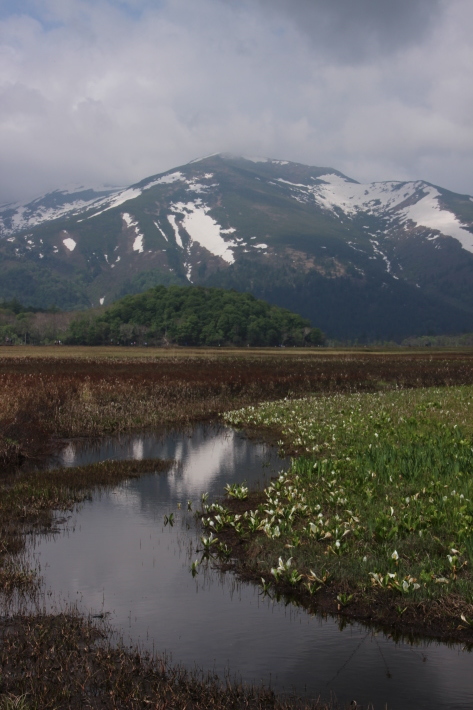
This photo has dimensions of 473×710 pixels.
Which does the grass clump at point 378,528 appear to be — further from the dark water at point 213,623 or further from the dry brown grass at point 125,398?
the dry brown grass at point 125,398

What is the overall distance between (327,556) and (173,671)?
488cm

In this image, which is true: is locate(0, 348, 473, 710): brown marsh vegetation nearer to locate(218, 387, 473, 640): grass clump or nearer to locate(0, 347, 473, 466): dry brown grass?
locate(0, 347, 473, 466): dry brown grass

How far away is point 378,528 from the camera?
1452 cm

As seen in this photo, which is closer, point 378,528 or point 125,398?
point 378,528

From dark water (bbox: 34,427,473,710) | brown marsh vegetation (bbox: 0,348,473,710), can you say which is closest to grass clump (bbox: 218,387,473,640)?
dark water (bbox: 34,427,473,710)

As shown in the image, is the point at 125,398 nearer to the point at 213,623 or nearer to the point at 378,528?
the point at 378,528

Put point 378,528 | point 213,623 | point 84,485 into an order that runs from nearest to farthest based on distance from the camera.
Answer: point 213,623 → point 378,528 → point 84,485

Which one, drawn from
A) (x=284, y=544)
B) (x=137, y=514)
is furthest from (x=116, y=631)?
(x=137, y=514)

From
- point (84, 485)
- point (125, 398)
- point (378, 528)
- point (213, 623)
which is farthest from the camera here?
point (125, 398)

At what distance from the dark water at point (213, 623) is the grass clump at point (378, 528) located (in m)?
0.72

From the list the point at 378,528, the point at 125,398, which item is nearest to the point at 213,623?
the point at 378,528

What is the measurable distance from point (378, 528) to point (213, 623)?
15.5 feet

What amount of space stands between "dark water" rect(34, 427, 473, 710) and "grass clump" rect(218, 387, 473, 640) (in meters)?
0.72

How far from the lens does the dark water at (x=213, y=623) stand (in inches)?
377
